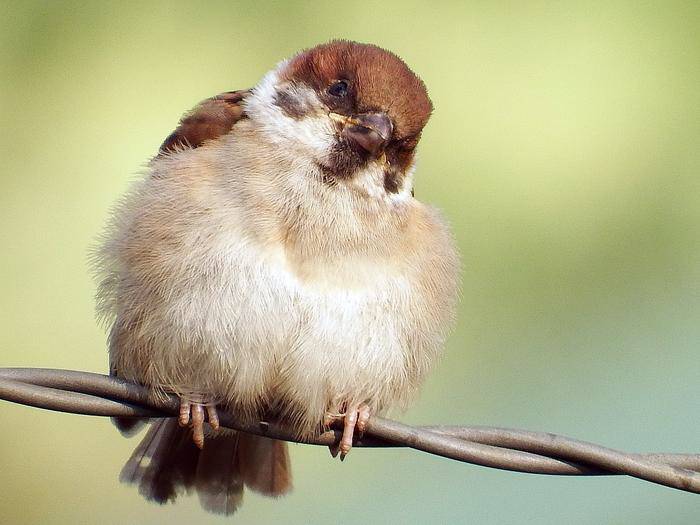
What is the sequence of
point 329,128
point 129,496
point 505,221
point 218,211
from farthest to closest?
1. point 505,221
2. point 129,496
3. point 329,128
4. point 218,211

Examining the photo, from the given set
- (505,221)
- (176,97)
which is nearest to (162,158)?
(176,97)

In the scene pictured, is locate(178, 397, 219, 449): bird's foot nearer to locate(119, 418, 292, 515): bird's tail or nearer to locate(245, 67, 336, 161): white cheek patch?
locate(119, 418, 292, 515): bird's tail

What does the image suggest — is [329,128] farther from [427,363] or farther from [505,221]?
[505,221]

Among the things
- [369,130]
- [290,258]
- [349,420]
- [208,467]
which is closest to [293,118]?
[369,130]

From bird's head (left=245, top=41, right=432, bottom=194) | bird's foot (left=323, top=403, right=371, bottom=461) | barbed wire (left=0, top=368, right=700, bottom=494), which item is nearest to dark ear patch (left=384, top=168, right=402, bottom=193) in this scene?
bird's head (left=245, top=41, right=432, bottom=194)

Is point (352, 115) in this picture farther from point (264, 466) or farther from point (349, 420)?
point (264, 466)

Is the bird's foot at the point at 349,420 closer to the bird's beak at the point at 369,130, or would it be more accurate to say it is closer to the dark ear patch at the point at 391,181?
the dark ear patch at the point at 391,181
